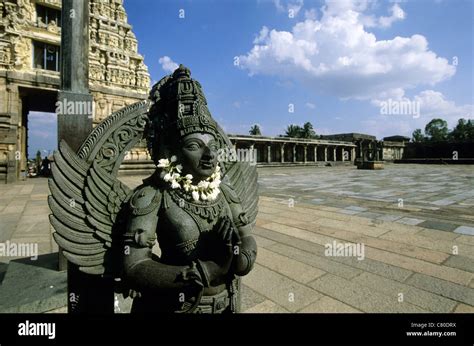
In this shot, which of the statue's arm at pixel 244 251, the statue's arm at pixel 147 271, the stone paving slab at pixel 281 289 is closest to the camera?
the statue's arm at pixel 147 271

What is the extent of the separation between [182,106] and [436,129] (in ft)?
298

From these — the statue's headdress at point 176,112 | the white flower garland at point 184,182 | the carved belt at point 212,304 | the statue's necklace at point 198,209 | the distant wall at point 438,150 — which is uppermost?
the distant wall at point 438,150

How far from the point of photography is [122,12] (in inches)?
803

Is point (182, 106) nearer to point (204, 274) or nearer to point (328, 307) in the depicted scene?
point (204, 274)

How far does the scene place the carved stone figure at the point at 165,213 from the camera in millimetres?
1670

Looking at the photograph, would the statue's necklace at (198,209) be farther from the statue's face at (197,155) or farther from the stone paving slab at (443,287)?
the stone paving slab at (443,287)

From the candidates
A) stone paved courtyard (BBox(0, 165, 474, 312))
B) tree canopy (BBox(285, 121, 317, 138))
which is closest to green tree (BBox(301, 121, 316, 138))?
tree canopy (BBox(285, 121, 317, 138))

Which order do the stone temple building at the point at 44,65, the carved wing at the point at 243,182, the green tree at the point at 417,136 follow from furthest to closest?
1. the green tree at the point at 417,136
2. the stone temple building at the point at 44,65
3. the carved wing at the point at 243,182

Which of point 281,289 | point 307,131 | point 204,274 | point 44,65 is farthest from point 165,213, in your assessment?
point 307,131

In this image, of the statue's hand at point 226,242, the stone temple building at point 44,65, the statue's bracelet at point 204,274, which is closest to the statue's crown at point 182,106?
the statue's hand at point 226,242

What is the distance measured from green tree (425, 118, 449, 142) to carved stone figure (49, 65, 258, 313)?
87.2 m

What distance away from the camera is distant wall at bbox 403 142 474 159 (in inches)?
1716

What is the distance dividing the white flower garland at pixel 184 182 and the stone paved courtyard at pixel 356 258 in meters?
1.61

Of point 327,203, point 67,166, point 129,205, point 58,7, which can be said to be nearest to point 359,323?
point 129,205
